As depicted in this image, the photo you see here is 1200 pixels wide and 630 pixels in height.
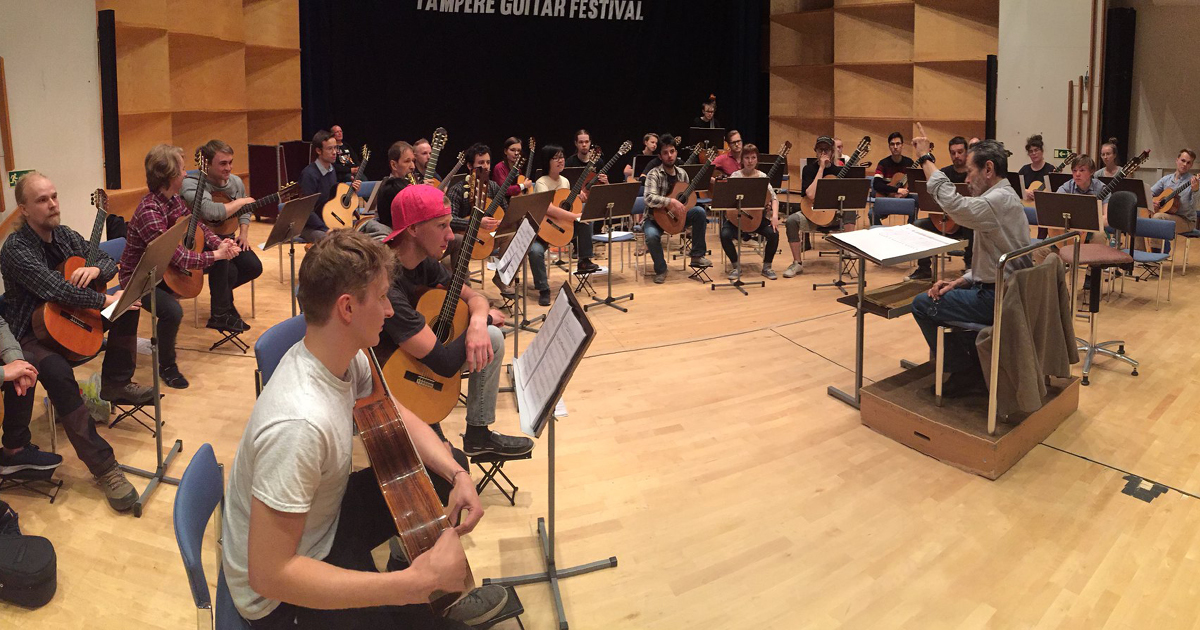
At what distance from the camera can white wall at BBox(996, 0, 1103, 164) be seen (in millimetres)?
9820

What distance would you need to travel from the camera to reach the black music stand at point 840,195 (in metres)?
7.79

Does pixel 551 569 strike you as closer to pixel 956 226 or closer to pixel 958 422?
pixel 958 422

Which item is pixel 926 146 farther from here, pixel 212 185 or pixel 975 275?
pixel 212 185

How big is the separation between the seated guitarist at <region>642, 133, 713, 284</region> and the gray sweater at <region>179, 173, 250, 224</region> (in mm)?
3761

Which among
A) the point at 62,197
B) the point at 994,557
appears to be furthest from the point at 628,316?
the point at 62,197

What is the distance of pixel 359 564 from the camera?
2.20 metres

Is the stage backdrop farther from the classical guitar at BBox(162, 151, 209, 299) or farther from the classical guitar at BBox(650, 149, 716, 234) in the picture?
the classical guitar at BBox(162, 151, 209, 299)

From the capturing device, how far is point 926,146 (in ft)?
16.6

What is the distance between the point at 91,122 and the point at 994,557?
6821mm

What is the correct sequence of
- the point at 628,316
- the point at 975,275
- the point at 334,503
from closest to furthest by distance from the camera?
1. the point at 334,503
2. the point at 975,275
3. the point at 628,316

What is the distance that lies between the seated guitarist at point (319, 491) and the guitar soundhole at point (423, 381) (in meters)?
1.42

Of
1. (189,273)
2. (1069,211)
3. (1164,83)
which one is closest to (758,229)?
(1069,211)

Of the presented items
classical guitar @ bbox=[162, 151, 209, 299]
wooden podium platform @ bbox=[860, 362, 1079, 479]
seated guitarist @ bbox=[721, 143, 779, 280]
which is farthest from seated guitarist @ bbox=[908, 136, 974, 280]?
classical guitar @ bbox=[162, 151, 209, 299]

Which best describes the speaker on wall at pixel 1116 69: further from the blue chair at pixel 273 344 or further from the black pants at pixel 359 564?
the black pants at pixel 359 564
